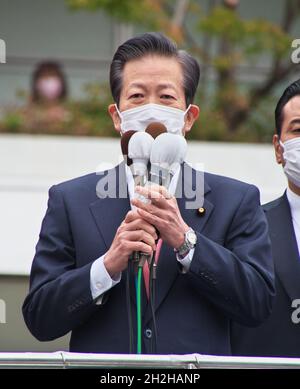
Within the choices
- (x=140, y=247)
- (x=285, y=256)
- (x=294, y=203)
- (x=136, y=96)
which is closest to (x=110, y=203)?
(x=136, y=96)

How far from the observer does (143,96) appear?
9.77 feet

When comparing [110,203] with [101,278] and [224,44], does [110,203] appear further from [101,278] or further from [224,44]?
[224,44]

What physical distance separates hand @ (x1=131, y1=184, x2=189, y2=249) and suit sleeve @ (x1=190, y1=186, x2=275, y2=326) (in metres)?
0.10

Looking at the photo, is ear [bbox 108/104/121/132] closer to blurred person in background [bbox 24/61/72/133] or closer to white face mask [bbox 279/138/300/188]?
white face mask [bbox 279/138/300/188]

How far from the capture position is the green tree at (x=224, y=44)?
8.94 m

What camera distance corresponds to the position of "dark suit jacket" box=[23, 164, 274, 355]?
→ 2777mm

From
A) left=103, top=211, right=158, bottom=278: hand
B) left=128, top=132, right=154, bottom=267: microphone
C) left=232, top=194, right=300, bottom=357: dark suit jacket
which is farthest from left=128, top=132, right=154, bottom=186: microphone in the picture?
left=232, top=194, right=300, bottom=357: dark suit jacket

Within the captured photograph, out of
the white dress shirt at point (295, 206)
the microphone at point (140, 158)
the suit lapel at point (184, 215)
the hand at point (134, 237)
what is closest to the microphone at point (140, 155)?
the microphone at point (140, 158)

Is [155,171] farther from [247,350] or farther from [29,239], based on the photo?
[29,239]

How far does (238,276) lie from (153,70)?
71cm

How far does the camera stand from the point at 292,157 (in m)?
3.39

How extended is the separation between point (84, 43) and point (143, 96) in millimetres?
7796

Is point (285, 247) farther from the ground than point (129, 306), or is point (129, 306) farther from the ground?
point (285, 247)

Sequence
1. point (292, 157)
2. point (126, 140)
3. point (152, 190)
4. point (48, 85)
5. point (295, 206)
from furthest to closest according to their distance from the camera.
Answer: point (48, 85) → point (295, 206) → point (292, 157) → point (126, 140) → point (152, 190)
